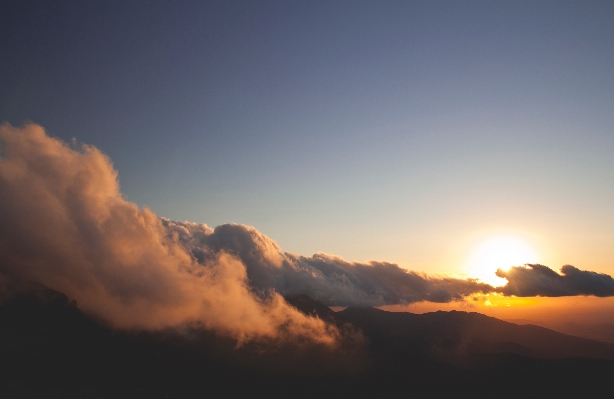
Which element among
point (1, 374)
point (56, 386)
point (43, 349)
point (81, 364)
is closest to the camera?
point (1, 374)

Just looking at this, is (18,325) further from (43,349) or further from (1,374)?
(1,374)

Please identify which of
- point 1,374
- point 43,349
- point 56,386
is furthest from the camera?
point 43,349

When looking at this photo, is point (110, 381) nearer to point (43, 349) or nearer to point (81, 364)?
point (81, 364)

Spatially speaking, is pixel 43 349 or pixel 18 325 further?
pixel 18 325

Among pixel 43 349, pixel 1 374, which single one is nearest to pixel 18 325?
pixel 43 349

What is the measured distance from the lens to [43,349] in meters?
183

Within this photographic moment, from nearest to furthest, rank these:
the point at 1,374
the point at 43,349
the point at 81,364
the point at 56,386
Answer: the point at 1,374, the point at 56,386, the point at 43,349, the point at 81,364

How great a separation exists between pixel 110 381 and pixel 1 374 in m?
60.8

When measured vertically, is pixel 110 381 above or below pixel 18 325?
below

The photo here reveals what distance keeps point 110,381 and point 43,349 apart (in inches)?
1576

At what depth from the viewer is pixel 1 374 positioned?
150 meters

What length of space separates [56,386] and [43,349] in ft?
105

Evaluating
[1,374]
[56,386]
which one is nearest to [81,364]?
[56,386]

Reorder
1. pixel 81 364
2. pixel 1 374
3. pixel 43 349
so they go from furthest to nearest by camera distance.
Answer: pixel 81 364, pixel 43 349, pixel 1 374
